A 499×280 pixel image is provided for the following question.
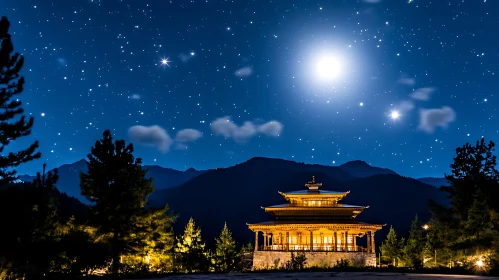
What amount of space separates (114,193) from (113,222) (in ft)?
6.16

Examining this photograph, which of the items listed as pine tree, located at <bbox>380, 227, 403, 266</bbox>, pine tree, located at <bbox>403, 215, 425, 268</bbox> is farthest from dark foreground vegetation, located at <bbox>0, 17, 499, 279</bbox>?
pine tree, located at <bbox>380, 227, 403, 266</bbox>

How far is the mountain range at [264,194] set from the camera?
147875 millimetres

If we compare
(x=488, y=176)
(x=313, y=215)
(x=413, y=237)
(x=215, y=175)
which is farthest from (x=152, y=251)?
(x=215, y=175)

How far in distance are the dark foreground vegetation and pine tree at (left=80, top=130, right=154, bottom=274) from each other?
63 mm

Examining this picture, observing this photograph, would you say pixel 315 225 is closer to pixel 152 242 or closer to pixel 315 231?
pixel 315 231

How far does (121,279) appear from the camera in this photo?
23.4m

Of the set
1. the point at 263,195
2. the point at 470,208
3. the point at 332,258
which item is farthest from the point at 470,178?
the point at 263,195

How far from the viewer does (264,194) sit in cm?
16712

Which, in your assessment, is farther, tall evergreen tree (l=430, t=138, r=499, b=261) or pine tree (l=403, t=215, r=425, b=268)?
pine tree (l=403, t=215, r=425, b=268)

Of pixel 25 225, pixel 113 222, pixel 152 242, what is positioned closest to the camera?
pixel 25 225

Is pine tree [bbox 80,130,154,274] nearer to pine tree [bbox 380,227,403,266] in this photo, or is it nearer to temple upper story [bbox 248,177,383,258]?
temple upper story [bbox 248,177,383,258]

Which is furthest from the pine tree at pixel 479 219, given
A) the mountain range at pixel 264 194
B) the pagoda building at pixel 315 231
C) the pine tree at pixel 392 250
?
the mountain range at pixel 264 194

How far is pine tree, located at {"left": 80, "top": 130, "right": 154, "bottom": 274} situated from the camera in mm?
26516

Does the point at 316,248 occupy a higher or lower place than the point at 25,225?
lower
